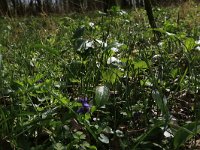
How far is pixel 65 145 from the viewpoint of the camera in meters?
1.29

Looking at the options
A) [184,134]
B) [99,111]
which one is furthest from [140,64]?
[184,134]

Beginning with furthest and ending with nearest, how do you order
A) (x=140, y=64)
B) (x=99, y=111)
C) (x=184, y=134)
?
(x=140, y=64), (x=99, y=111), (x=184, y=134)

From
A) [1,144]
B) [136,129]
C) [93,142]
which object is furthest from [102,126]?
[1,144]

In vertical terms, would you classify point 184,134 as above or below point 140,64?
below

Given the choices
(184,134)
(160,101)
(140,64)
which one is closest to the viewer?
(184,134)

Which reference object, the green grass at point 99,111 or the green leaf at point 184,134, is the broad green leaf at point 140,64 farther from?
the green leaf at point 184,134

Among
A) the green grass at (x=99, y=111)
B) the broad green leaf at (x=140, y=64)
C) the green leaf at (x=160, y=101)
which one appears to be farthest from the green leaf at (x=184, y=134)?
the broad green leaf at (x=140, y=64)

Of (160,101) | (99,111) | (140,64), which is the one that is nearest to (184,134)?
(160,101)

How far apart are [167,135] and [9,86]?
67 centimetres

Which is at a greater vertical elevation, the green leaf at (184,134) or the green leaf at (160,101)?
the green leaf at (160,101)

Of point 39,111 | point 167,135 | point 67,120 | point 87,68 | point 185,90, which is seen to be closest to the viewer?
point 167,135

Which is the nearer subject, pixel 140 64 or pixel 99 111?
pixel 99 111

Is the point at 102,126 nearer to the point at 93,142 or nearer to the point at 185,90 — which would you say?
the point at 93,142

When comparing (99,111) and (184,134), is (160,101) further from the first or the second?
(99,111)
